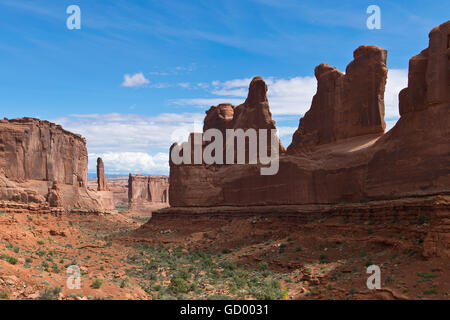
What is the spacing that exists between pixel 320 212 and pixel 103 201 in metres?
49.9

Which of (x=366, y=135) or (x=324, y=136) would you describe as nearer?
(x=366, y=135)

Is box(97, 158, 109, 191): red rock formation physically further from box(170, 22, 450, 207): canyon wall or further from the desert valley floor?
the desert valley floor

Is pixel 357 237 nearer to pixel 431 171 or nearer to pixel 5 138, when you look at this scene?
pixel 431 171

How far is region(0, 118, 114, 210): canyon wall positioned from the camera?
3962 cm

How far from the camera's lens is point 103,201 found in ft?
231

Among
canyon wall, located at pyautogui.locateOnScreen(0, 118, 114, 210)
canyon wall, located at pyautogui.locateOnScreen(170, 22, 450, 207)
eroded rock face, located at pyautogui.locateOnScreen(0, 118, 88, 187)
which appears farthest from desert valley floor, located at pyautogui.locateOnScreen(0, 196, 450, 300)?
eroded rock face, located at pyautogui.locateOnScreen(0, 118, 88, 187)

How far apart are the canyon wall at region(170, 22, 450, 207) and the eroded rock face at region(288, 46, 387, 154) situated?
0.23 ft

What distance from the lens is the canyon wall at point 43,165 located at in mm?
39625

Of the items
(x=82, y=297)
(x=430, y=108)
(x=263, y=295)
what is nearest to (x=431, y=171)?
(x=430, y=108)

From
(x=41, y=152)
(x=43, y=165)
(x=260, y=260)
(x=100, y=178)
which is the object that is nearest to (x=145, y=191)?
(x=100, y=178)

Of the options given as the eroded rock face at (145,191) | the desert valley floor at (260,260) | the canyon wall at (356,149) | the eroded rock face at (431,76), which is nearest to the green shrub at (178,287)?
the desert valley floor at (260,260)
